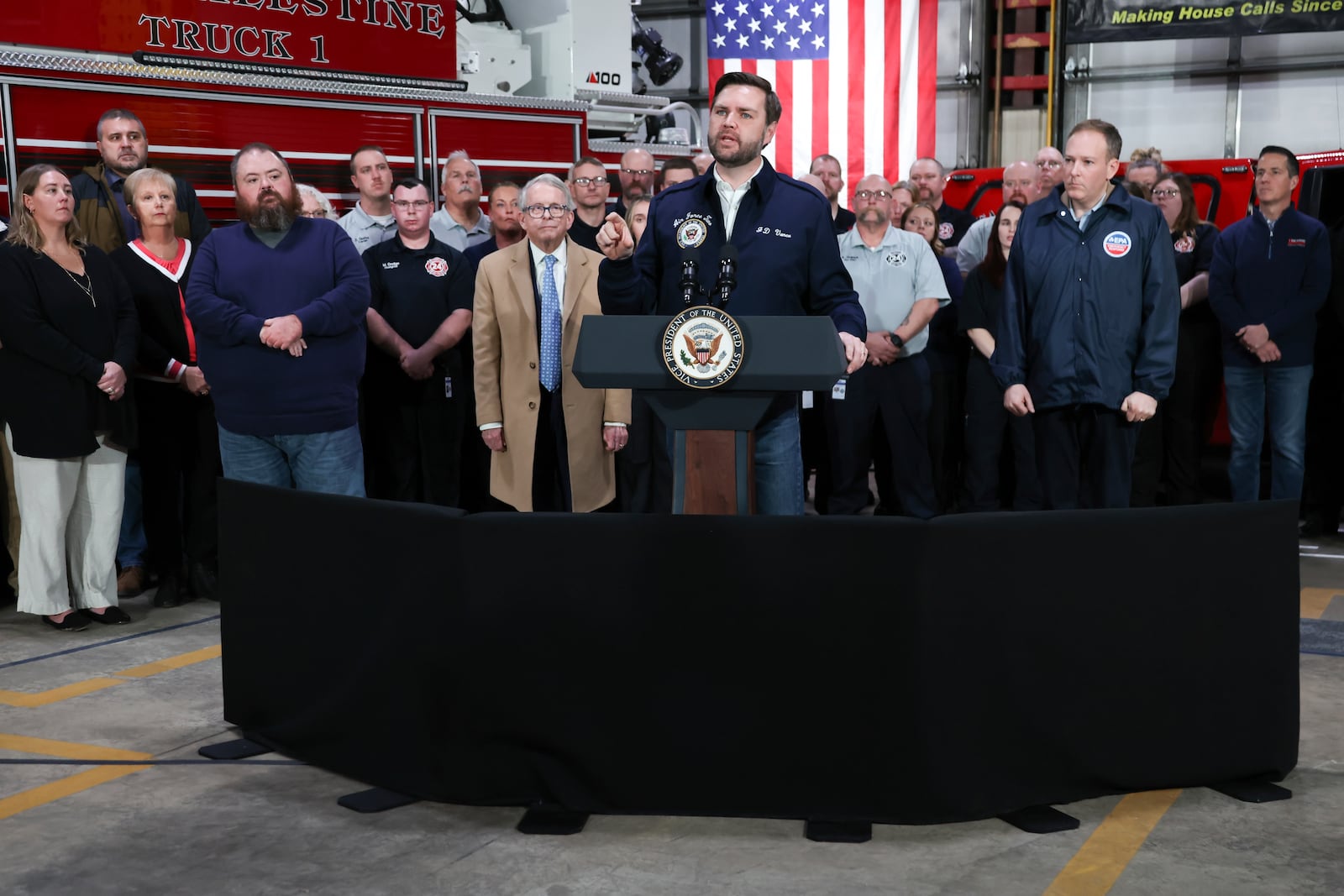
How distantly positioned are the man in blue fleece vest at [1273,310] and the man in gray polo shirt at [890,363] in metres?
1.50

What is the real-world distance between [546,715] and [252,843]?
798 mm

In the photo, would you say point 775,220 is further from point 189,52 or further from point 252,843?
point 189,52

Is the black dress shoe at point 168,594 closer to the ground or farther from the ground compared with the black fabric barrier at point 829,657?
closer to the ground

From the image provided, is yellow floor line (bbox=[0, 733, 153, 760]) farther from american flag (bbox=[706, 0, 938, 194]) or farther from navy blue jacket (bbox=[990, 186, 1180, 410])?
american flag (bbox=[706, 0, 938, 194])

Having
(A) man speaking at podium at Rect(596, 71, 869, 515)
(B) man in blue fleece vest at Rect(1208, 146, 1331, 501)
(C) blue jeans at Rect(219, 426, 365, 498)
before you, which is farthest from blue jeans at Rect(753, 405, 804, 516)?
(B) man in blue fleece vest at Rect(1208, 146, 1331, 501)

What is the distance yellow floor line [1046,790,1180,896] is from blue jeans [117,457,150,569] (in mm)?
4633

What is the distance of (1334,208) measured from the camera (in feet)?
24.6

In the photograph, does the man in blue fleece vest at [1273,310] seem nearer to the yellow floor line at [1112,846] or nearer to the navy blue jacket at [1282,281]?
the navy blue jacket at [1282,281]

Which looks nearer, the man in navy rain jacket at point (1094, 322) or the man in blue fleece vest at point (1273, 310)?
the man in navy rain jacket at point (1094, 322)

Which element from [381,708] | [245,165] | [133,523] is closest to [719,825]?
[381,708]

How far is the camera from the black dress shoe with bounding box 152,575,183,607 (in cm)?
599

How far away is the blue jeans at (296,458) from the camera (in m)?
5.17

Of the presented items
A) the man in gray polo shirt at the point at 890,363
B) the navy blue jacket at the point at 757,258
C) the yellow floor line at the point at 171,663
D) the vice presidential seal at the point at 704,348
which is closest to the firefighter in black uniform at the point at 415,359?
the yellow floor line at the point at 171,663

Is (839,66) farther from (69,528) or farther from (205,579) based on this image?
(69,528)
